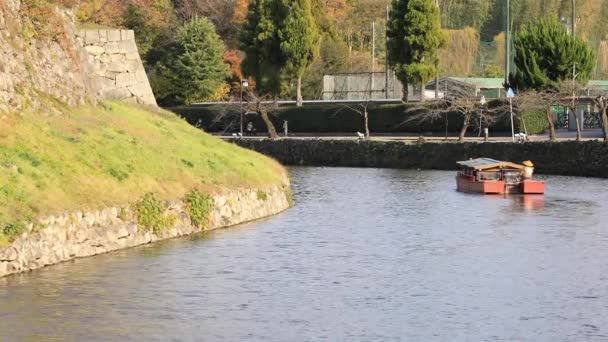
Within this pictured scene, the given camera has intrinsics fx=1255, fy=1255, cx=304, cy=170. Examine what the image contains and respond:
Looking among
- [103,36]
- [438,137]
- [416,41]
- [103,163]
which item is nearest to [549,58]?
[438,137]

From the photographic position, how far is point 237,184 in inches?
1801

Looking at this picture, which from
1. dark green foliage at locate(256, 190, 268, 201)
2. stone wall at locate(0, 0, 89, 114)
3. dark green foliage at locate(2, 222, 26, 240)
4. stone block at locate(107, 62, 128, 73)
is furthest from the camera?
stone block at locate(107, 62, 128, 73)

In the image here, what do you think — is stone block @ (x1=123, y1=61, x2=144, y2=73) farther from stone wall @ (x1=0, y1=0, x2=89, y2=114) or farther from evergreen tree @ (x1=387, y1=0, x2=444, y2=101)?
evergreen tree @ (x1=387, y1=0, x2=444, y2=101)

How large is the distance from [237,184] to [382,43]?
332 ft

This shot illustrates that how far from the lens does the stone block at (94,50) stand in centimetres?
5989

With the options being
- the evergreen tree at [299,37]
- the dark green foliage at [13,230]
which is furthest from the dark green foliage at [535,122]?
the dark green foliage at [13,230]

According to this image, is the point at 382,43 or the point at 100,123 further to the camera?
the point at 382,43

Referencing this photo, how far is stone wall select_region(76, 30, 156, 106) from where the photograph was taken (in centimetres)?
6050

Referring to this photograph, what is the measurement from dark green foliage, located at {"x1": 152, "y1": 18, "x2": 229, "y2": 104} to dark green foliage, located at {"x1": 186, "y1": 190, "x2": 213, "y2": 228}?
2759 inches

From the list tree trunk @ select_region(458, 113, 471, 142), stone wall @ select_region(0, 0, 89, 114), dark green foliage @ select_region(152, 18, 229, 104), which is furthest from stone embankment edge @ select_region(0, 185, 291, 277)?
dark green foliage @ select_region(152, 18, 229, 104)

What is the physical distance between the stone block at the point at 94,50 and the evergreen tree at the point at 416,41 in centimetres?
4155

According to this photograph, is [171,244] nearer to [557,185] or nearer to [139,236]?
[139,236]

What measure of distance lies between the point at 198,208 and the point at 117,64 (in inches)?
898

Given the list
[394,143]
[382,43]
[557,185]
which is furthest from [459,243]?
[382,43]
